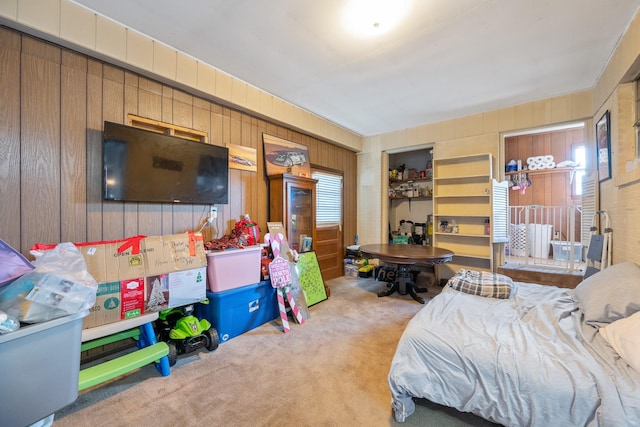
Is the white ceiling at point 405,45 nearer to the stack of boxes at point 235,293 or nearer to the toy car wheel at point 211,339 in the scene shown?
the stack of boxes at point 235,293

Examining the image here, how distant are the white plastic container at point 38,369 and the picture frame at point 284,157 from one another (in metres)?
2.72

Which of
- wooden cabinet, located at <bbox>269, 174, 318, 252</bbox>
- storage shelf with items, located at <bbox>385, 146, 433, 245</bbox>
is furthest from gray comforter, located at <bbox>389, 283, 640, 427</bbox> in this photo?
storage shelf with items, located at <bbox>385, 146, 433, 245</bbox>

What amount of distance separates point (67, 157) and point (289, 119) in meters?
2.43

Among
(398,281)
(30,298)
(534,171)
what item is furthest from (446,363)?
(534,171)

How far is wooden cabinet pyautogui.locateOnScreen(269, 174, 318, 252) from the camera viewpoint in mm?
3494

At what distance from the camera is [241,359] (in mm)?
2182

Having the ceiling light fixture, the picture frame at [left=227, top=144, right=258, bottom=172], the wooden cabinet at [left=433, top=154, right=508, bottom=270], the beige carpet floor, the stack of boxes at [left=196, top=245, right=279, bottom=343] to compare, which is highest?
the ceiling light fixture

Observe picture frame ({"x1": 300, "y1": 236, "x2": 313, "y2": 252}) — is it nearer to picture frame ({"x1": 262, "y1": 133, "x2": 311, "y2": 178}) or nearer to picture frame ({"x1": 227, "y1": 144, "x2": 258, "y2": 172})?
picture frame ({"x1": 262, "y1": 133, "x2": 311, "y2": 178})

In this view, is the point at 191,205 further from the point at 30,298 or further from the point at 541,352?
the point at 541,352

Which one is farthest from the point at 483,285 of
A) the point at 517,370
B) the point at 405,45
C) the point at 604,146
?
the point at 405,45

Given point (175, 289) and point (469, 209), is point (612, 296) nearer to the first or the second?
point (469, 209)

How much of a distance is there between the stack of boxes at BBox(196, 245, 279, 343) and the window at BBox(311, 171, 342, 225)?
72.0 inches

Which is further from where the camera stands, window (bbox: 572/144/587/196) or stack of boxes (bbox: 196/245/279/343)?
window (bbox: 572/144/587/196)

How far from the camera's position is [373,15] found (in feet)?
6.66
